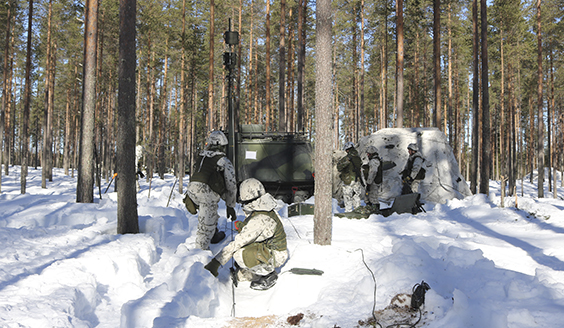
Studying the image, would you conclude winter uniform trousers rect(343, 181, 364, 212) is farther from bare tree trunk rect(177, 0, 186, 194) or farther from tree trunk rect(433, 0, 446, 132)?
tree trunk rect(433, 0, 446, 132)

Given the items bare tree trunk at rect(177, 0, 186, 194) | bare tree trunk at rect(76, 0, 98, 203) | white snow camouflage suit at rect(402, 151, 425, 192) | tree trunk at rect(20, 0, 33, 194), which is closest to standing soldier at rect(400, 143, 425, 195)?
white snow camouflage suit at rect(402, 151, 425, 192)

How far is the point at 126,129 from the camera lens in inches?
225

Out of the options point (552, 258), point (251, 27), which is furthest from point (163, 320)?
point (251, 27)

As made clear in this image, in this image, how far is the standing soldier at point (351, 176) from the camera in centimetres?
921

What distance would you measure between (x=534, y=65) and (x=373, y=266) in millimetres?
31287

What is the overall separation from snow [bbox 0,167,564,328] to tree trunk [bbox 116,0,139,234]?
1.77 ft

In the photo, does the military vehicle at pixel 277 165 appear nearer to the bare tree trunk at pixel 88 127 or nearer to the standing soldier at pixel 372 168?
the standing soldier at pixel 372 168

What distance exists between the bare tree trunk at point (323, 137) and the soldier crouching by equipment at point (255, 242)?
3.75ft

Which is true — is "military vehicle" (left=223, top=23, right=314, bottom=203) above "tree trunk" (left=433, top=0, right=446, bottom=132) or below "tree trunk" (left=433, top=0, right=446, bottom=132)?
below

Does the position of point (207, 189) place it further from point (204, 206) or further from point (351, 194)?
point (351, 194)

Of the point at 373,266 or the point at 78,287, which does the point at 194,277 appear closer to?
the point at 78,287

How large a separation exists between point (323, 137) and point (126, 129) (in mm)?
3415

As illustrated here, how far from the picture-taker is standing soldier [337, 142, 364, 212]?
9.21m

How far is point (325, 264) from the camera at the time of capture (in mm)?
4418
